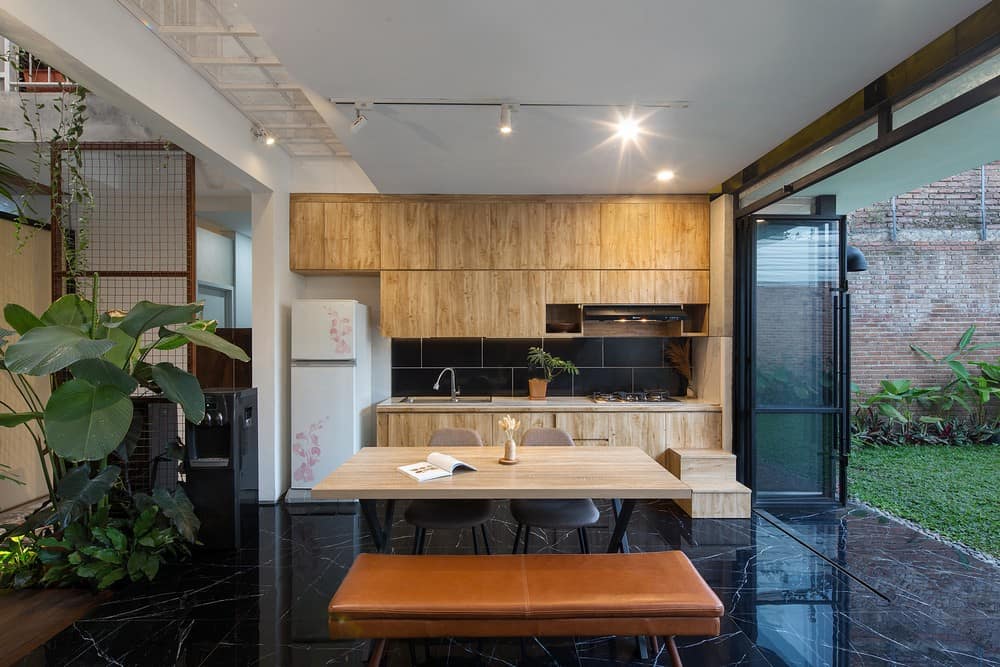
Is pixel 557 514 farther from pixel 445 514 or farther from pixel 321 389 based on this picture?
pixel 321 389

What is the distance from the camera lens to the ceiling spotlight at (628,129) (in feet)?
10.2

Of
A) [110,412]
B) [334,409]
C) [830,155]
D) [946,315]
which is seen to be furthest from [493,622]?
[946,315]

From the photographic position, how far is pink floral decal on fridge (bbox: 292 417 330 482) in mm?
4402

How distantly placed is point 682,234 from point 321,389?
3.61 m

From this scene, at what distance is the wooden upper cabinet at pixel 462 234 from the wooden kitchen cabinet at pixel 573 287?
2.12ft

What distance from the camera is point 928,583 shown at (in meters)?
3.04

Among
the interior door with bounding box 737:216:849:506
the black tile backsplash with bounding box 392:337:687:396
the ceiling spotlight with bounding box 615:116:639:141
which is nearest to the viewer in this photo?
the ceiling spotlight with bounding box 615:116:639:141

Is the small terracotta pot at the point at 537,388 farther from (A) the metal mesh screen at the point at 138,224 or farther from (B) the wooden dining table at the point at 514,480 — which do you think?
(A) the metal mesh screen at the point at 138,224

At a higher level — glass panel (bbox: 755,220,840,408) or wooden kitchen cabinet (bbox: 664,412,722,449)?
glass panel (bbox: 755,220,840,408)

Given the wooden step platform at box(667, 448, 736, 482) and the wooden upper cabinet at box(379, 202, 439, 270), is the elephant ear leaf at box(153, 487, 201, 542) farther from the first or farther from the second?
the wooden step platform at box(667, 448, 736, 482)

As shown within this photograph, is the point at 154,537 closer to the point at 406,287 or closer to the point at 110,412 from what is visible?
the point at 110,412

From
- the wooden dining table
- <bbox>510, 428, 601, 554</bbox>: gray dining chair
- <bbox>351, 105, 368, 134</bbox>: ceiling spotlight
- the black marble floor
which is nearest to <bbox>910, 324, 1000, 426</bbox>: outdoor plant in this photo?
the black marble floor

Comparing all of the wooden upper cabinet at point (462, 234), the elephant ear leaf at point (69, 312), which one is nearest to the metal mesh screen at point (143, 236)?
the elephant ear leaf at point (69, 312)

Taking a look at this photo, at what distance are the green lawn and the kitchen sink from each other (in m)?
3.65
